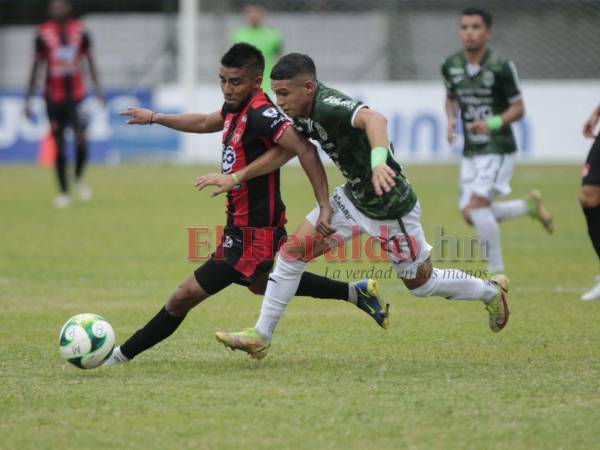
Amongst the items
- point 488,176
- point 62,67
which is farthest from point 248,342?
point 62,67

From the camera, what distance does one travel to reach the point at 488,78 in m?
9.84

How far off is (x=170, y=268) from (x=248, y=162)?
4344 mm

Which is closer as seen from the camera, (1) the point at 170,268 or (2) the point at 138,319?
(2) the point at 138,319

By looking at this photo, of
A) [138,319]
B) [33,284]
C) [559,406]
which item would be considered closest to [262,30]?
[33,284]

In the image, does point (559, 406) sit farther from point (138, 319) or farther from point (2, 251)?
point (2, 251)

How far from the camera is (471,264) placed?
1036 centimetres

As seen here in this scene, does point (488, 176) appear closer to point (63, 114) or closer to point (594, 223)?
point (594, 223)

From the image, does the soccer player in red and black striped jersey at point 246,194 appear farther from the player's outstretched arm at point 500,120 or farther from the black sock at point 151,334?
the player's outstretched arm at point 500,120

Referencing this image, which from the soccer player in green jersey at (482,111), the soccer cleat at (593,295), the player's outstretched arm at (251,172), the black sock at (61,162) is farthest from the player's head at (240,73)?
the black sock at (61,162)

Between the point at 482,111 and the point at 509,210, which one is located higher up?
the point at 482,111

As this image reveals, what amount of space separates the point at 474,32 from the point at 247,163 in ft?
13.7

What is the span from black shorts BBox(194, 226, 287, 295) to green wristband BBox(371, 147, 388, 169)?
3.10 feet

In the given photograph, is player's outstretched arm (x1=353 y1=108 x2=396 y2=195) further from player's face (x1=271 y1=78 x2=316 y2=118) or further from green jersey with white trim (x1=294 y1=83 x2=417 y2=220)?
player's face (x1=271 y1=78 x2=316 y2=118)

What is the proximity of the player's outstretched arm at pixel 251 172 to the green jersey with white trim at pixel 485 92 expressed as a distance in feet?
13.0
